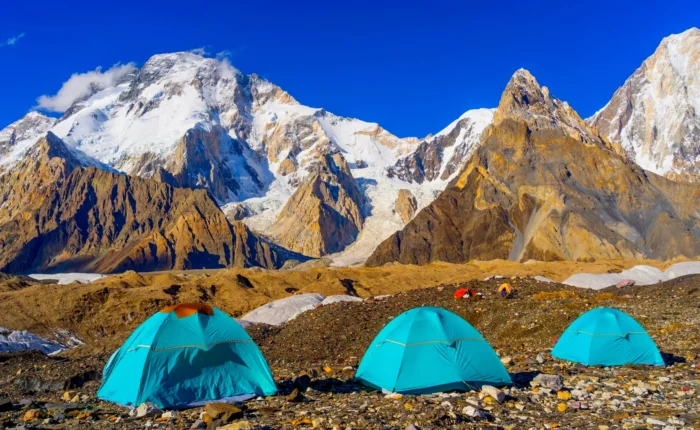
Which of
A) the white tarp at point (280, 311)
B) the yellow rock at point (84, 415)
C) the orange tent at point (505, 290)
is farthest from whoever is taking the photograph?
the white tarp at point (280, 311)

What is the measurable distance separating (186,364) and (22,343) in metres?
22.8

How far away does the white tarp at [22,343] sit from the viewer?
29047 mm

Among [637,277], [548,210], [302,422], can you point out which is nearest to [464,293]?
[302,422]

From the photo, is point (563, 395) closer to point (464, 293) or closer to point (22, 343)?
point (464, 293)

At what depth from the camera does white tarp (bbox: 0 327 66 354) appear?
29.0 metres

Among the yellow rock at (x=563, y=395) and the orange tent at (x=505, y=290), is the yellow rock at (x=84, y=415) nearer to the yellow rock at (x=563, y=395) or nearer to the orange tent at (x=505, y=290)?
the yellow rock at (x=563, y=395)

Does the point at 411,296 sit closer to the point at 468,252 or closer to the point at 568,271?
the point at 568,271

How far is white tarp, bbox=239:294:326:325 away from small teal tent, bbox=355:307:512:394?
22.5m

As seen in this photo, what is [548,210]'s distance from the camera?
371 feet

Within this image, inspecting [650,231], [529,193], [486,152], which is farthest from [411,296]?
[486,152]

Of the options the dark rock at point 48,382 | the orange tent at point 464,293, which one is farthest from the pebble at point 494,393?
the orange tent at point 464,293

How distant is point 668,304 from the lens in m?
25.7

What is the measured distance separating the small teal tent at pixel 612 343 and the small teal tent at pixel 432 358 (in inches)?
166

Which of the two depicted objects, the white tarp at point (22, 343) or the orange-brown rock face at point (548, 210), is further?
the orange-brown rock face at point (548, 210)
